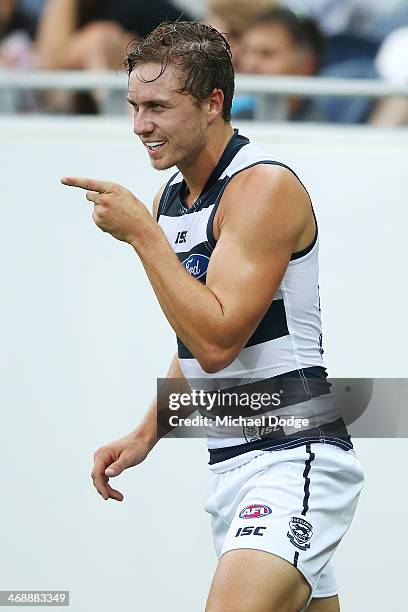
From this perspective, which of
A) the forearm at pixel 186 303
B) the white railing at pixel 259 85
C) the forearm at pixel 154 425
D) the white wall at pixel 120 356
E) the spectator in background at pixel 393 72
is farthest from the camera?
the spectator in background at pixel 393 72

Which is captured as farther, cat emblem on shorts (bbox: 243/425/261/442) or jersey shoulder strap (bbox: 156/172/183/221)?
jersey shoulder strap (bbox: 156/172/183/221)

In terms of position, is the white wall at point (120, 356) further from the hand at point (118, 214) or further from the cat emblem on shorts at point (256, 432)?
the hand at point (118, 214)

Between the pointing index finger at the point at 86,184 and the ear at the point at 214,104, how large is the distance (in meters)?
0.36

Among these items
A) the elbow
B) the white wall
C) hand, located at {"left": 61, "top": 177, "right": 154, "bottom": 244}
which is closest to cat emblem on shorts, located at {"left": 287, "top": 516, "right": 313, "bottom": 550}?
the elbow

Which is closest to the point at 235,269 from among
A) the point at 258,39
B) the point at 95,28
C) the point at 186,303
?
the point at 186,303

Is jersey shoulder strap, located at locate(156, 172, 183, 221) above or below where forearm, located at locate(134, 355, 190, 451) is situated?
above

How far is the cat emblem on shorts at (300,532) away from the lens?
229 cm

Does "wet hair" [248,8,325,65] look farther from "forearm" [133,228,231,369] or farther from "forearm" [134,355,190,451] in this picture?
"forearm" [133,228,231,369]

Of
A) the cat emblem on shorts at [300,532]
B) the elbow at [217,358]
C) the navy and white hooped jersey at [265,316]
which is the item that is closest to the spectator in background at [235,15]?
the navy and white hooped jersey at [265,316]

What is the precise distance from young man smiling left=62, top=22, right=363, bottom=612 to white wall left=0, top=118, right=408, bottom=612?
3.47 feet

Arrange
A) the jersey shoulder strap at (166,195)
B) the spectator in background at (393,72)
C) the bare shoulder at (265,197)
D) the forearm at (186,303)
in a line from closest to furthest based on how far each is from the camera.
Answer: the forearm at (186,303) < the bare shoulder at (265,197) < the jersey shoulder strap at (166,195) < the spectator in background at (393,72)

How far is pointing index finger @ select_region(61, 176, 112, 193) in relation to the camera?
87.0 inches

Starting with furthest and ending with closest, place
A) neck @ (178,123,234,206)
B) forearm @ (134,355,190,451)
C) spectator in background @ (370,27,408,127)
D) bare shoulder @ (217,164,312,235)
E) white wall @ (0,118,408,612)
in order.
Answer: spectator in background @ (370,27,408,127) < white wall @ (0,118,408,612) < forearm @ (134,355,190,451) < neck @ (178,123,234,206) < bare shoulder @ (217,164,312,235)

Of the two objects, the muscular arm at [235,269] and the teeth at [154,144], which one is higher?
the teeth at [154,144]
